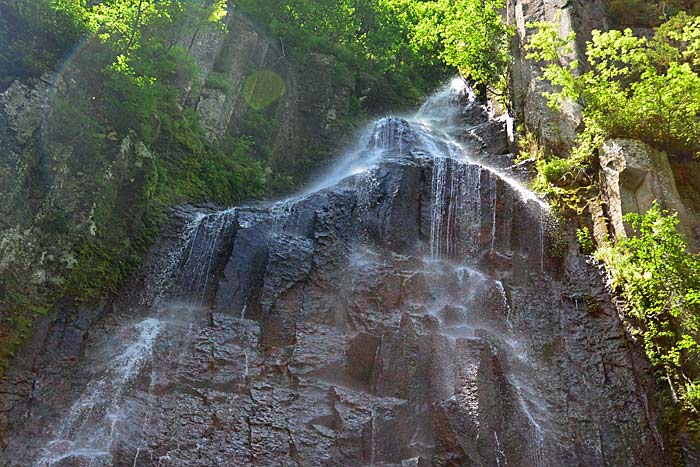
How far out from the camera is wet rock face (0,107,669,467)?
8.84m

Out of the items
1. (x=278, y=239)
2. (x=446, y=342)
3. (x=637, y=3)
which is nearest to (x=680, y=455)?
(x=446, y=342)

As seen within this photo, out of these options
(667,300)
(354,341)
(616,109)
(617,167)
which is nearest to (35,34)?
(354,341)

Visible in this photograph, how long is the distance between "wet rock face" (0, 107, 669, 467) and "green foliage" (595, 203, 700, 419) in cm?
54

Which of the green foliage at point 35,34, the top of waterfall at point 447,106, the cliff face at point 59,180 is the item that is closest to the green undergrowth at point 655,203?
the top of waterfall at point 447,106

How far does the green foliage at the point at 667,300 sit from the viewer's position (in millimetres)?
10055

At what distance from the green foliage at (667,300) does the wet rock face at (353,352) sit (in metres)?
0.54

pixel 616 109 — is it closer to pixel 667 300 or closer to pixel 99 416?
pixel 667 300

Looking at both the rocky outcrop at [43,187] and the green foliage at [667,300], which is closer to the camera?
the rocky outcrop at [43,187]

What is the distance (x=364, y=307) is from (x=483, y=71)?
12.1m

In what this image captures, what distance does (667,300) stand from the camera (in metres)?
10.6

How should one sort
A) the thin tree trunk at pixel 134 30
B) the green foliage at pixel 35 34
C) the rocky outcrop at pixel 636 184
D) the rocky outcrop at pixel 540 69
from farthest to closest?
1. the rocky outcrop at pixel 540 69
2. the rocky outcrop at pixel 636 184
3. the thin tree trunk at pixel 134 30
4. the green foliage at pixel 35 34

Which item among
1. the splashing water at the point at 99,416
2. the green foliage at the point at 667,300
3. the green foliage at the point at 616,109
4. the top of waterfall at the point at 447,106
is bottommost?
the splashing water at the point at 99,416

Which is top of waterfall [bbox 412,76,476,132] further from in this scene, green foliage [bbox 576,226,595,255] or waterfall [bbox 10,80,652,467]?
green foliage [bbox 576,226,595,255]

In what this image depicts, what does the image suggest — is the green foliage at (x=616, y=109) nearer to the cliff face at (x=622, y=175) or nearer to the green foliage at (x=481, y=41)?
the cliff face at (x=622, y=175)
